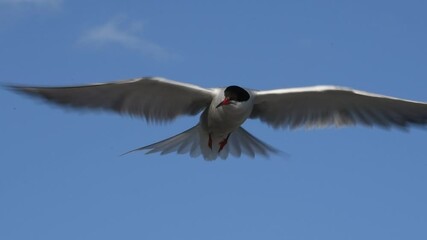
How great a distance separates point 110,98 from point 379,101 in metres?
2.90

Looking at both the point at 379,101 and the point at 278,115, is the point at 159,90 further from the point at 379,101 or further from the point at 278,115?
the point at 379,101

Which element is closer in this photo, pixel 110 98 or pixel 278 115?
pixel 110 98

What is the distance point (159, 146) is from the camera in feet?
34.3

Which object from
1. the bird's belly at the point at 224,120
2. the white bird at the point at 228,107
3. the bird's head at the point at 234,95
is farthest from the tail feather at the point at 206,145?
the bird's head at the point at 234,95

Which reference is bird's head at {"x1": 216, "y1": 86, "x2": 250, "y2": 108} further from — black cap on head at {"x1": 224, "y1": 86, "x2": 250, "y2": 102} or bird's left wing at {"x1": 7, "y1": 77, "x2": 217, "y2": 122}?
bird's left wing at {"x1": 7, "y1": 77, "x2": 217, "y2": 122}

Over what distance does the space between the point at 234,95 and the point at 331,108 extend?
4.96 ft

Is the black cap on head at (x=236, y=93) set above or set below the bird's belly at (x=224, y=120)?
above

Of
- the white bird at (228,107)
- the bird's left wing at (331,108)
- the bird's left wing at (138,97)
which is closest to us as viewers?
the bird's left wing at (138,97)

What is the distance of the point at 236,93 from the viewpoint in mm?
9922

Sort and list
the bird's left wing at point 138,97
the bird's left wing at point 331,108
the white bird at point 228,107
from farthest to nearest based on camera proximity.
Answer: the bird's left wing at point 331,108 < the white bird at point 228,107 < the bird's left wing at point 138,97

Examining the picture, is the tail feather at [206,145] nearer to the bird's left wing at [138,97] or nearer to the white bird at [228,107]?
the white bird at [228,107]

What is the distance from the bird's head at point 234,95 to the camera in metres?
9.88

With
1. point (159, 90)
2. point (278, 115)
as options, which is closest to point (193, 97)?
point (159, 90)

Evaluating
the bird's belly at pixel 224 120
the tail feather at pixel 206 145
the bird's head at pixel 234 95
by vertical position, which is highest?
the bird's head at pixel 234 95
